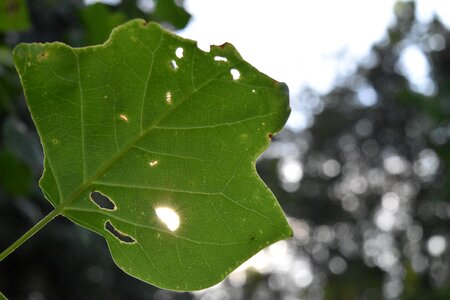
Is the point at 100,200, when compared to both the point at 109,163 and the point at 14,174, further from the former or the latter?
the point at 14,174

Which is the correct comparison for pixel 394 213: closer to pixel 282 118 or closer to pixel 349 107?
pixel 349 107

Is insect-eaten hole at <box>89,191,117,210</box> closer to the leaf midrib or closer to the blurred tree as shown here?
the leaf midrib

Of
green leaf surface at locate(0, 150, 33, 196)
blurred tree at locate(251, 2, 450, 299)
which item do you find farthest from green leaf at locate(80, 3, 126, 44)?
blurred tree at locate(251, 2, 450, 299)

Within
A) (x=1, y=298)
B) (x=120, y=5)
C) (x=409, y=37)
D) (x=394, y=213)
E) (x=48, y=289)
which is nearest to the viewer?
(x=1, y=298)

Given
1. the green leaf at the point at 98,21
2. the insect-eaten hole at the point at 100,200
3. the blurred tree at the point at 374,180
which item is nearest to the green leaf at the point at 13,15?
the green leaf at the point at 98,21

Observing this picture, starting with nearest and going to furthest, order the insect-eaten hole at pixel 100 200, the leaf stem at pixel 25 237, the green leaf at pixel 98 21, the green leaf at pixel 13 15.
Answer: the leaf stem at pixel 25 237 < the insect-eaten hole at pixel 100 200 < the green leaf at pixel 13 15 < the green leaf at pixel 98 21

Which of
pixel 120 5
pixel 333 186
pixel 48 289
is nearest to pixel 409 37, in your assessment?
pixel 333 186

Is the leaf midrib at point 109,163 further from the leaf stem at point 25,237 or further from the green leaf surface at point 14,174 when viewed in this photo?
the green leaf surface at point 14,174

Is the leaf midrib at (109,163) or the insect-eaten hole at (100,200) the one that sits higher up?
the leaf midrib at (109,163)
